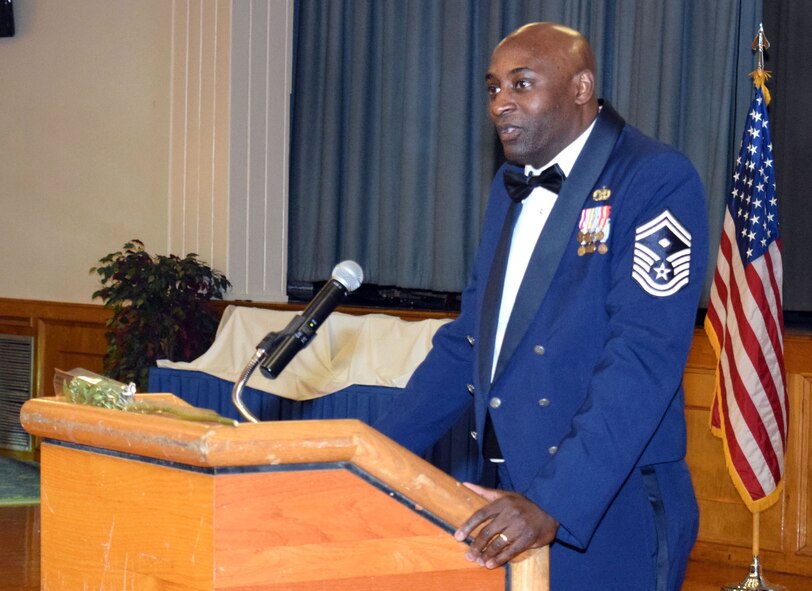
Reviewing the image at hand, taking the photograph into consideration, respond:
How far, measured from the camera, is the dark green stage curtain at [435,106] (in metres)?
5.82

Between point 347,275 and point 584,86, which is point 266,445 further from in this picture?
point 584,86

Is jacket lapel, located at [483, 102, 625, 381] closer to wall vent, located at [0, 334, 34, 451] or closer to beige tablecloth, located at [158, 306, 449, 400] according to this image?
beige tablecloth, located at [158, 306, 449, 400]

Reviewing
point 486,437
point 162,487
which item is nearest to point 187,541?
point 162,487

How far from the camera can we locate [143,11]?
781 cm

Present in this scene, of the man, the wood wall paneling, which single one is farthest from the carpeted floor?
the man

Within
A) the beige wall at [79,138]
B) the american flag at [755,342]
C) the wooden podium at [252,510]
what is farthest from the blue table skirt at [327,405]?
the wooden podium at [252,510]

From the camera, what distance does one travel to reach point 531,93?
1.94 metres

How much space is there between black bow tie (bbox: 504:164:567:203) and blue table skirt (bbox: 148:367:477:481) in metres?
2.75

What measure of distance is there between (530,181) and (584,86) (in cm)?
19

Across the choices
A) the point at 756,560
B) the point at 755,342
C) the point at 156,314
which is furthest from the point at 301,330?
the point at 156,314

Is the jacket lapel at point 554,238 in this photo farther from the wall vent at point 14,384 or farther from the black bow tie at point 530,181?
the wall vent at point 14,384

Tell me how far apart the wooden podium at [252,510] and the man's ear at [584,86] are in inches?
31.3

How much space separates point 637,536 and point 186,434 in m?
0.82

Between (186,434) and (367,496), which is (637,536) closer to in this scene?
(367,496)
